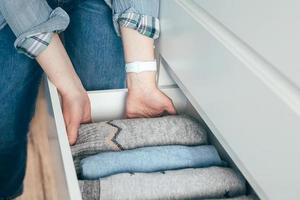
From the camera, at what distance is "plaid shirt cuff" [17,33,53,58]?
706 millimetres

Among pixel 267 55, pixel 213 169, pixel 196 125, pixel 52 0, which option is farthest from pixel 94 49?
pixel 267 55

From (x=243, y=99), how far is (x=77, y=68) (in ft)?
1.71

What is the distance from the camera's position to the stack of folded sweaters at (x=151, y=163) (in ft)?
1.85

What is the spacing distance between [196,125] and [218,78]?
0.21m

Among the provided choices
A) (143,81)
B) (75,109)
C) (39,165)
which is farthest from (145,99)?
(39,165)

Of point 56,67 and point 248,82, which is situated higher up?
point 248,82

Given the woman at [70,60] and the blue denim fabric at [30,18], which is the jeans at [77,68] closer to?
the woman at [70,60]

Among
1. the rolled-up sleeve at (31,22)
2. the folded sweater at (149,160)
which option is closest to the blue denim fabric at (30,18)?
→ the rolled-up sleeve at (31,22)

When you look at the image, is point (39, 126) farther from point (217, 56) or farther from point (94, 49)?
point (217, 56)

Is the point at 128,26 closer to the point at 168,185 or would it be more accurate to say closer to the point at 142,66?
the point at 142,66

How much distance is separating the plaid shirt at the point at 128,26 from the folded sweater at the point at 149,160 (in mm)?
231

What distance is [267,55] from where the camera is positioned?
0.40 metres

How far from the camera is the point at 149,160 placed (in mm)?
625

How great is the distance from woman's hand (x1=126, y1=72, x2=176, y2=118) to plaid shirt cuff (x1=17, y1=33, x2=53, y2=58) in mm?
181
